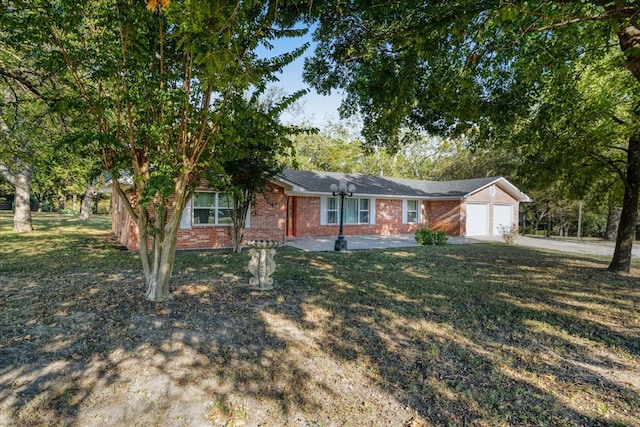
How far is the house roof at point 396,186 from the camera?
60.2 ft

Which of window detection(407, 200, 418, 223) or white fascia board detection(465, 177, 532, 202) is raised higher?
white fascia board detection(465, 177, 532, 202)

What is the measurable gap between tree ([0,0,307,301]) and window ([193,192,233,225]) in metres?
6.45

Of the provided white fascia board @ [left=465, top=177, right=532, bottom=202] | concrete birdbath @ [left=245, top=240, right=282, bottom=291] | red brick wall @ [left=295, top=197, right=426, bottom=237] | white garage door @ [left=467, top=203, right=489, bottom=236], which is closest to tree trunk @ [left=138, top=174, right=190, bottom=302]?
concrete birdbath @ [left=245, top=240, right=282, bottom=291]

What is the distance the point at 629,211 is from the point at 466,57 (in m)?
6.52

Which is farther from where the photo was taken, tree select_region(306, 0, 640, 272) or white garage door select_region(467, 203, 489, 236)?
white garage door select_region(467, 203, 489, 236)

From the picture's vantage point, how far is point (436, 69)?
20.4 ft

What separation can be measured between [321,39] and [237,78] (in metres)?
2.54

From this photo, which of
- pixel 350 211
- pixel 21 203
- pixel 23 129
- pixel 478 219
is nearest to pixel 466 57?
pixel 23 129

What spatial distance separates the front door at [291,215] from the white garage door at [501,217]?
12780mm

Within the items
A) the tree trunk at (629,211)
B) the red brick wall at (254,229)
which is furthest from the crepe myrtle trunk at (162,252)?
the tree trunk at (629,211)

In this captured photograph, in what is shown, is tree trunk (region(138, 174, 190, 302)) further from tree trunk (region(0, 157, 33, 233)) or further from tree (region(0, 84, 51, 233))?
tree trunk (region(0, 157, 33, 233))

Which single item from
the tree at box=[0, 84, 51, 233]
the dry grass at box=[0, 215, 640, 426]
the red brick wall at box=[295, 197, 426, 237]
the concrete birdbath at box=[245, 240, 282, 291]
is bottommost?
the dry grass at box=[0, 215, 640, 426]

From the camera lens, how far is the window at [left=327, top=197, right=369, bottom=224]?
1791cm

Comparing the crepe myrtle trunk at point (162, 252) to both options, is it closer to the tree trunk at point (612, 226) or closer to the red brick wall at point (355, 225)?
the red brick wall at point (355, 225)
